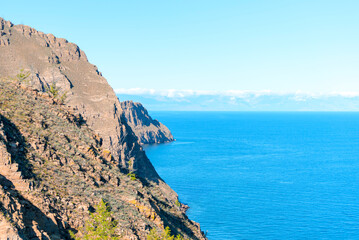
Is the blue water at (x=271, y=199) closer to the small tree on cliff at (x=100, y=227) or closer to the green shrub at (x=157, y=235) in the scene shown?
the green shrub at (x=157, y=235)

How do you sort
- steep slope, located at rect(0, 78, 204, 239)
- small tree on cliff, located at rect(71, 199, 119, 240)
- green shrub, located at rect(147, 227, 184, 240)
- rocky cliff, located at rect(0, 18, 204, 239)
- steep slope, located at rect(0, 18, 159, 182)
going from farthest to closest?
1. steep slope, located at rect(0, 18, 159, 182)
2. green shrub, located at rect(147, 227, 184, 240)
3. small tree on cliff, located at rect(71, 199, 119, 240)
4. rocky cliff, located at rect(0, 18, 204, 239)
5. steep slope, located at rect(0, 78, 204, 239)

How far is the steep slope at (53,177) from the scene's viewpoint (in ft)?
108

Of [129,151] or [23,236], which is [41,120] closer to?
[23,236]

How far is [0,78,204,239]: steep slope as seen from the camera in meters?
32.9

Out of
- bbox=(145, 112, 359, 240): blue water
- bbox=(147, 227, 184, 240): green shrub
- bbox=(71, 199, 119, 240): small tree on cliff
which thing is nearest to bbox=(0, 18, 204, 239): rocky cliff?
bbox=(71, 199, 119, 240): small tree on cliff

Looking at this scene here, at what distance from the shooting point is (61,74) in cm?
15950

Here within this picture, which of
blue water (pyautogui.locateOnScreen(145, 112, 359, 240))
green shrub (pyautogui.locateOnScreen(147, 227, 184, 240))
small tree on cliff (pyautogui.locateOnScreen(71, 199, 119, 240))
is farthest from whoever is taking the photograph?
blue water (pyautogui.locateOnScreen(145, 112, 359, 240))

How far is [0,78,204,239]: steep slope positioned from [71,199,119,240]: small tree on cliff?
847 millimetres

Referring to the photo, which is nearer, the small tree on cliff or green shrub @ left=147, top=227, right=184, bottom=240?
the small tree on cliff

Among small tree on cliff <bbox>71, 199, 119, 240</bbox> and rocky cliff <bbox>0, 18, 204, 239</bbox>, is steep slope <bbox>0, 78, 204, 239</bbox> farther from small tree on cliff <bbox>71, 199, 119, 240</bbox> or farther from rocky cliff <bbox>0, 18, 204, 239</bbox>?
small tree on cliff <bbox>71, 199, 119, 240</bbox>

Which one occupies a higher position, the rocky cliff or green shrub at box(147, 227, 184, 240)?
the rocky cliff

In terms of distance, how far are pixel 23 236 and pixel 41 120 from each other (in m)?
22.2

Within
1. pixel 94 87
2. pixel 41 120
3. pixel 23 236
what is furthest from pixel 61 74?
pixel 23 236

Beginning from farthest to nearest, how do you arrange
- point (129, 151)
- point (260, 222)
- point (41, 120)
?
point (129, 151)
point (260, 222)
point (41, 120)
